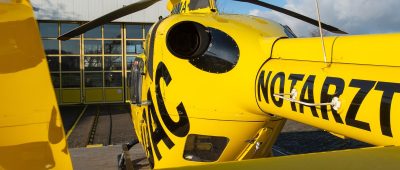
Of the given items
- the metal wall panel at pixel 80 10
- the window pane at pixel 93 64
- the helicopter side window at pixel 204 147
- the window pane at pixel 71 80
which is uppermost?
the metal wall panel at pixel 80 10

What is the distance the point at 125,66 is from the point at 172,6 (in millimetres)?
15574

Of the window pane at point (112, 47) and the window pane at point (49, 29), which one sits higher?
the window pane at point (49, 29)

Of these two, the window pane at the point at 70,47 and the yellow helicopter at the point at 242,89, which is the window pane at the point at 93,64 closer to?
the window pane at the point at 70,47

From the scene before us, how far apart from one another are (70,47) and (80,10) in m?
2.02

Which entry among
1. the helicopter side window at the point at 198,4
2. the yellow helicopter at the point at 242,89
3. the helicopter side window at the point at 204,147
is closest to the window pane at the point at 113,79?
the yellow helicopter at the point at 242,89

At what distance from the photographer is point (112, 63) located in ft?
69.9

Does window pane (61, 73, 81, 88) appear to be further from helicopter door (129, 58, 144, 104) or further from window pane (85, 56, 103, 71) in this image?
helicopter door (129, 58, 144, 104)

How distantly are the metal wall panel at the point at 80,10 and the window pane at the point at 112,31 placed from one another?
0.65 metres

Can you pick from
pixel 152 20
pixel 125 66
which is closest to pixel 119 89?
pixel 125 66

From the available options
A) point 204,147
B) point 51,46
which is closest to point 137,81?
point 204,147

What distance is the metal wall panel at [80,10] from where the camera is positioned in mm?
19969

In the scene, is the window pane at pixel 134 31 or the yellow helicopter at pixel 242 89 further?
the window pane at pixel 134 31

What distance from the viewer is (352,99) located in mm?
2330

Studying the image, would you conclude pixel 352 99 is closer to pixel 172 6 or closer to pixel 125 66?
pixel 172 6
